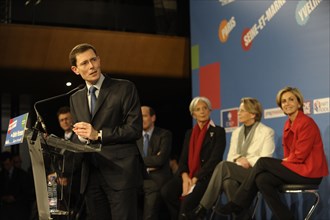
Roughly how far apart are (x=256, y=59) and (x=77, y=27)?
295 centimetres

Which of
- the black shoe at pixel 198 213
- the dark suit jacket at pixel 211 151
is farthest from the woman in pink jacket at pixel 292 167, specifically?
the dark suit jacket at pixel 211 151

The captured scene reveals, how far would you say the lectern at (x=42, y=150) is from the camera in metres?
2.75

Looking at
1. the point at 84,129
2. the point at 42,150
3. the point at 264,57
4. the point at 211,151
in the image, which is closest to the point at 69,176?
the point at 42,150

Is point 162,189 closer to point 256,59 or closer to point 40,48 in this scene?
point 256,59

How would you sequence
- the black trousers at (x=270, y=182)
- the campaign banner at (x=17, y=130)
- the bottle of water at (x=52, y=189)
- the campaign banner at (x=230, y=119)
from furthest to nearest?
1. the campaign banner at (x=230, y=119)
2. the black trousers at (x=270, y=182)
3. the bottle of water at (x=52, y=189)
4. the campaign banner at (x=17, y=130)

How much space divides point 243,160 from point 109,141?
242 cm

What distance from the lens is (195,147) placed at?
5543 mm

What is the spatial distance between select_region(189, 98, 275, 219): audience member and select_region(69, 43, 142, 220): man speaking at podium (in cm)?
213

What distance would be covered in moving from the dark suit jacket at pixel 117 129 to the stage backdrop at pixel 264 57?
8.37ft

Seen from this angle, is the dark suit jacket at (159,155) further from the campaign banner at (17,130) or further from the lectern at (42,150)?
the campaign banner at (17,130)

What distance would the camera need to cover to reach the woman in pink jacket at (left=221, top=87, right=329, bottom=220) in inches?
177

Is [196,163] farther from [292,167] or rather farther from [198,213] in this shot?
[292,167]

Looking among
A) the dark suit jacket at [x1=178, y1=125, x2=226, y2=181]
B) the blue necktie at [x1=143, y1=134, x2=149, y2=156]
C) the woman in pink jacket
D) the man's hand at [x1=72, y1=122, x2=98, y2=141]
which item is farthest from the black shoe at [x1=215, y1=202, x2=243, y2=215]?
the man's hand at [x1=72, y1=122, x2=98, y2=141]

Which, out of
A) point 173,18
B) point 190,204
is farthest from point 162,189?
point 173,18
